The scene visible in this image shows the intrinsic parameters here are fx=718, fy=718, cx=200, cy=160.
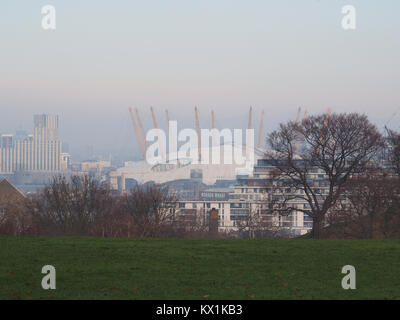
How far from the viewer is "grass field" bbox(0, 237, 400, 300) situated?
12.7 meters

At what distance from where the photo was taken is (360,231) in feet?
127

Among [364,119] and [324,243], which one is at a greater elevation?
[364,119]

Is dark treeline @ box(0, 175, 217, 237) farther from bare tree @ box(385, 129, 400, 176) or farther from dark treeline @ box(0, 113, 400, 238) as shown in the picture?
bare tree @ box(385, 129, 400, 176)

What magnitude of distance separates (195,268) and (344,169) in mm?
26999

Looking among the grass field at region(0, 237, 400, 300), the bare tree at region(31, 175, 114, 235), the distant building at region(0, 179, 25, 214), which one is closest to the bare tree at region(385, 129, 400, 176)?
the bare tree at region(31, 175, 114, 235)

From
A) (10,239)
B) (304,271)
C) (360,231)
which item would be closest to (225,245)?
(304,271)

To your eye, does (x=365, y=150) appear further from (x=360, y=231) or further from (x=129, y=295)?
(x=129, y=295)

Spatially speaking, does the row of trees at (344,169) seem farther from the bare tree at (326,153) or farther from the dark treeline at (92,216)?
the dark treeline at (92,216)

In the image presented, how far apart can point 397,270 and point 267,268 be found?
9.10ft

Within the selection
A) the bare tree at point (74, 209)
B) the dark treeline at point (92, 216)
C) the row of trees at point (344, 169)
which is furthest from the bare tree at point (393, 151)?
the bare tree at point (74, 209)

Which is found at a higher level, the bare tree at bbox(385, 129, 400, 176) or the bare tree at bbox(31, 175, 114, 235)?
the bare tree at bbox(385, 129, 400, 176)

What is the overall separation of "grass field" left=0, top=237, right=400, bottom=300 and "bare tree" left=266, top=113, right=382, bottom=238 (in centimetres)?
1995

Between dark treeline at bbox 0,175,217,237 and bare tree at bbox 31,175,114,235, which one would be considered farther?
bare tree at bbox 31,175,114,235

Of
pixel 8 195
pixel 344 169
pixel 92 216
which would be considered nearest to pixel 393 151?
pixel 344 169
